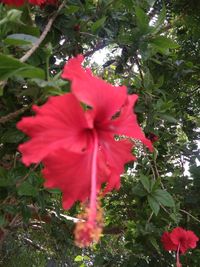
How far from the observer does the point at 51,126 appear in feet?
2.40

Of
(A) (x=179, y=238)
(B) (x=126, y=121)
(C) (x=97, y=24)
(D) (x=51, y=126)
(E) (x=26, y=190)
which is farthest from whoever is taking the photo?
(A) (x=179, y=238)

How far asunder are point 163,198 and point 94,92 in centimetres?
121

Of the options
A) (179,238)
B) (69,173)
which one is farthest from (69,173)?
(179,238)

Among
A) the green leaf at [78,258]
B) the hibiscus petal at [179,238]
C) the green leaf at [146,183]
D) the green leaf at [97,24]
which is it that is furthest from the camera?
the green leaf at [78,258]

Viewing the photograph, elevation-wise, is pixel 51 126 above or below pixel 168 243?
above

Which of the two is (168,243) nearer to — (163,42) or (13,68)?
(163,42)

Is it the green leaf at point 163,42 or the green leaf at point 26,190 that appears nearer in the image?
the green leaf at point 26,190

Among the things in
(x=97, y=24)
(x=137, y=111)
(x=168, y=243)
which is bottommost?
(x=168, y=243)

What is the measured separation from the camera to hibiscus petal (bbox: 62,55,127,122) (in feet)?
2.41

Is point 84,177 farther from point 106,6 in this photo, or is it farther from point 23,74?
point 106,6

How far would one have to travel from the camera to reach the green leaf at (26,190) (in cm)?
146

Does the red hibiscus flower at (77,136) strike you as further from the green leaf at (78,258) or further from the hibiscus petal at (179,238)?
the green leaf at (78,258)

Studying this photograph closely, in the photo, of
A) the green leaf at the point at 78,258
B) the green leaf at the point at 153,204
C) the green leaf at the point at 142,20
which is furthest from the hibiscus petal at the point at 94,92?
the green leaf at the point at 78,258

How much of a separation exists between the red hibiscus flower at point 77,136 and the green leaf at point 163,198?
1021 mm
